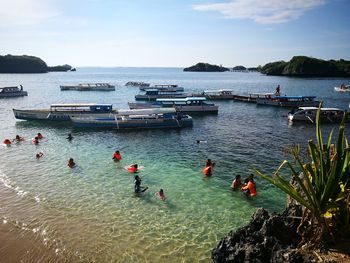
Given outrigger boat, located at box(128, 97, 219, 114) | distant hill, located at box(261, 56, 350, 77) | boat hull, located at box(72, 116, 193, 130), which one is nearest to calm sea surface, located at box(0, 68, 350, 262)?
boat hull, located at box(72, 116, 193, 130)

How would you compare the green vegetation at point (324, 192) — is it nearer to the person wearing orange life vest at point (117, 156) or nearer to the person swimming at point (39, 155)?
the person wearing orange life vest at point (117, 156)

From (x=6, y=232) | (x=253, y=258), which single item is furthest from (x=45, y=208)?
(x=253, y=258)

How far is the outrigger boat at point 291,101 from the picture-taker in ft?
210

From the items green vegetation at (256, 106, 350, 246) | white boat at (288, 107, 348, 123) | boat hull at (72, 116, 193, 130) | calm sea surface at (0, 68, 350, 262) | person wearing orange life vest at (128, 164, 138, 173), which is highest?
green vegetation at (256, 106, 350, 246)

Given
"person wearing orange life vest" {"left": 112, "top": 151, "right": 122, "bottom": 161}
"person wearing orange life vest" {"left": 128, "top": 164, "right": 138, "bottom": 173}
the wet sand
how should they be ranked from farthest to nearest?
"person wearing orange life vest" {"left": 112, "top": 151, "right": 122, "bottom": 161} < "person wearing orange life vest" {"left": 128, "top": 164, "right": 138, "bottom": 173} < the wet sand

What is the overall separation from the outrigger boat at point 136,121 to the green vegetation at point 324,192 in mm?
36194

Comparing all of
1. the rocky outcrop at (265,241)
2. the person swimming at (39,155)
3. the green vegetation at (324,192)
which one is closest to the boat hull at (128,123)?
the person swimming at (39,155)

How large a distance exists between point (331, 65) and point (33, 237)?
19192 centimetres

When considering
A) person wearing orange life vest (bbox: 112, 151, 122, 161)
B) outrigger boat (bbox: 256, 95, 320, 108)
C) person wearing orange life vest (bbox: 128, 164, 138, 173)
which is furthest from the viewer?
outrigger boat (bbox: 256, 95, 320, 108)

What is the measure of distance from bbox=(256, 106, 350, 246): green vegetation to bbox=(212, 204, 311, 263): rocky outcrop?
63cm

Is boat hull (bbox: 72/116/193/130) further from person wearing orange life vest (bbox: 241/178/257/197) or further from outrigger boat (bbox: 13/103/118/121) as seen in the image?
person wearing orange life vest (bbox: 241/178/257/197)

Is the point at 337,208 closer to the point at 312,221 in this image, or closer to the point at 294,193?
the point at 312,221

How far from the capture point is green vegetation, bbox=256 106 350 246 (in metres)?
8.16

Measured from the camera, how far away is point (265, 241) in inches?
381
